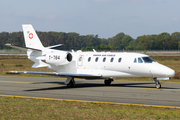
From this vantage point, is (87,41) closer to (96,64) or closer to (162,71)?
(96,64)

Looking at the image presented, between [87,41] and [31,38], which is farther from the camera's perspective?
[87,41]

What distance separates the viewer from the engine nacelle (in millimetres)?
23359

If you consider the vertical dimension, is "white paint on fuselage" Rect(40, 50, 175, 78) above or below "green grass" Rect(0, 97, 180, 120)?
above

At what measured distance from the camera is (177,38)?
169000 mm

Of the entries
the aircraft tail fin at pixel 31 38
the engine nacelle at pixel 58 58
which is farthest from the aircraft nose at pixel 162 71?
the aircraft tail fin at pixel 31 38

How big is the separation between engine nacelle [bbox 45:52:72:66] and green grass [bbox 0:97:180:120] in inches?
409

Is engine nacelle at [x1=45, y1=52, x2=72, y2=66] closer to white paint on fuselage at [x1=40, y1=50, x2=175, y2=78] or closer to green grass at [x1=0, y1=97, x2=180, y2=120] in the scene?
white paint on fuselage at [x1=40, y1=50, x2=175, y2=78]

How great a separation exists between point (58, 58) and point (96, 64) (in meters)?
3.48

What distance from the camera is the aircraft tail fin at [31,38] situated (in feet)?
85.7

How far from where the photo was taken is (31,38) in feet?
86.0

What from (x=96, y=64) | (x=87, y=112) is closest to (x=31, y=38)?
(x=96, y=64)

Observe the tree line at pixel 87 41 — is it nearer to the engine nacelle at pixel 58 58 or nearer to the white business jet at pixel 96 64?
the white business jet at pixel 96 64

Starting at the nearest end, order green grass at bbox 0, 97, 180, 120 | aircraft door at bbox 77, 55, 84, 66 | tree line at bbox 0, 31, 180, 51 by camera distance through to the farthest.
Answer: green grass at bbox 0, 97, 180, 120, aircraft door at bbox 77, 55, 84, 66, tree line at bbox 0, 31, 180, 51

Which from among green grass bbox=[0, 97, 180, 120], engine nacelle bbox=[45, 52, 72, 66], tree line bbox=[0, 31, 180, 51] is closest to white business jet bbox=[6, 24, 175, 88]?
engine nacelle bbox=[45, 52, 72, 66]
